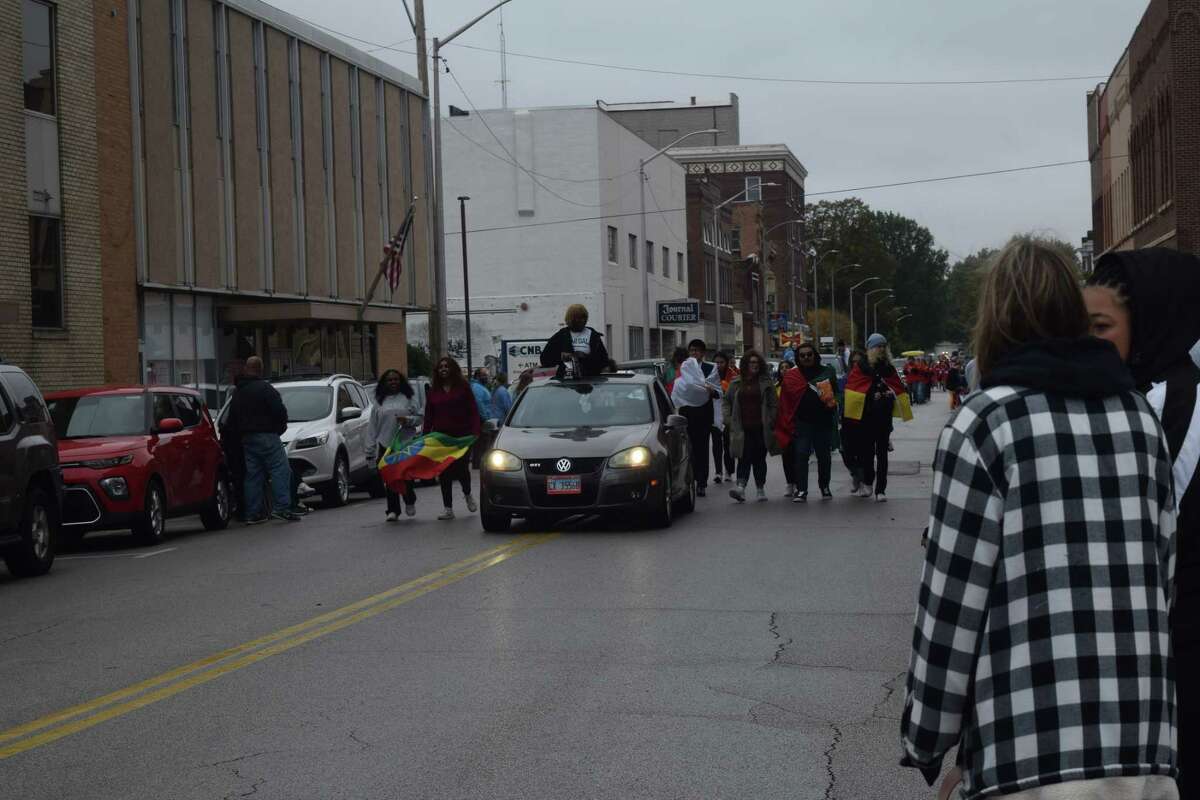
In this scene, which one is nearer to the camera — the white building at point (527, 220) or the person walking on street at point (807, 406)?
the person walking on street at point (807, 406)

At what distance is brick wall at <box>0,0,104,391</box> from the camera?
24406 millimetres

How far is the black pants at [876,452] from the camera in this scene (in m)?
18.8

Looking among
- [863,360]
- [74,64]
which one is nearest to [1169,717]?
[863,360]

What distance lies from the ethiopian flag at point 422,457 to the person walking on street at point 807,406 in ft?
12.4

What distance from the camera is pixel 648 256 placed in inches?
2571

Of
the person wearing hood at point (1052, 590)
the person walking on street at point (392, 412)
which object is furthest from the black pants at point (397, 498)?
the person wearing hood at point (1052, 590)

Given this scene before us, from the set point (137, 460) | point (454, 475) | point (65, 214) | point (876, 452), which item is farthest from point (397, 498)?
point (65, 214)

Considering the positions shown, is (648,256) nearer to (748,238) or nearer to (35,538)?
(748,238)

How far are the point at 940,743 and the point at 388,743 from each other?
13.7ft

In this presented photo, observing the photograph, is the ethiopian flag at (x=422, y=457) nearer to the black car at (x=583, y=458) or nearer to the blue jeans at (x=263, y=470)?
the black car at (x=583, y=458)

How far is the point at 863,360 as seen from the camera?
1866cm

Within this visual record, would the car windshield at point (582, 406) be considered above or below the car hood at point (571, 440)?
above

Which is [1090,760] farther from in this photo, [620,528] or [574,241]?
[574,241]

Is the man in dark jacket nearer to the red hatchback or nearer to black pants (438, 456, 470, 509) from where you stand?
the red hatchback
